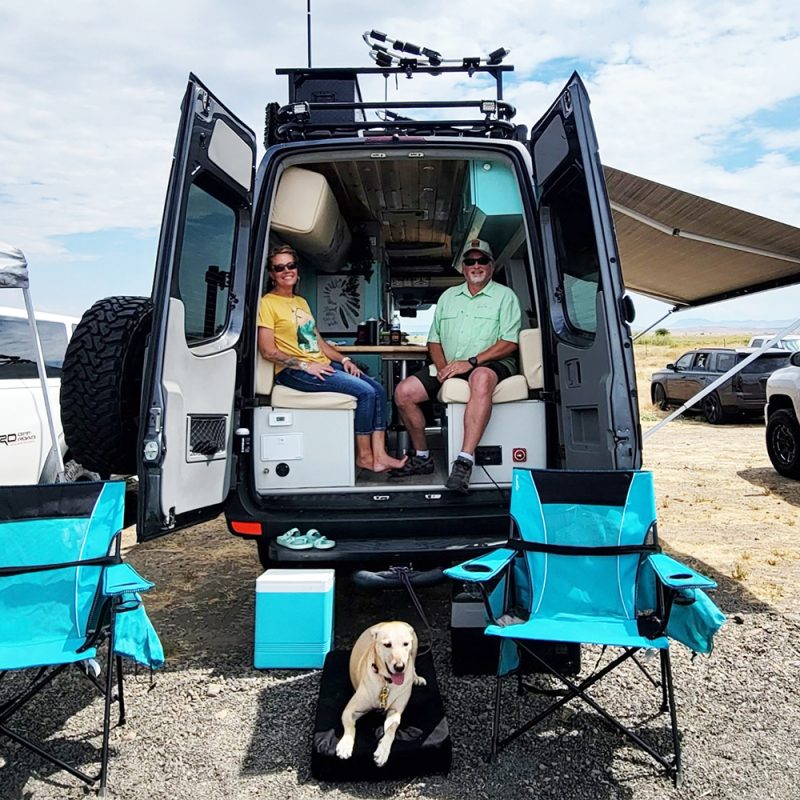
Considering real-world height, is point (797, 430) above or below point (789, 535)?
above

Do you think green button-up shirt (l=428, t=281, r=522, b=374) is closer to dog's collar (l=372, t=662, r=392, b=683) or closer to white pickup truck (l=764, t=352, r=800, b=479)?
dog's collar (l=372, t=662, r=392, b=683)

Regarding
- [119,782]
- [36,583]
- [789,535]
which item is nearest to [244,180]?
[36,583]

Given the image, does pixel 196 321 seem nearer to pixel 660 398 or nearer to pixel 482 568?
pixel 482 568

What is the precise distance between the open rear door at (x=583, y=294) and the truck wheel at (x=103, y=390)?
1908 millimetres

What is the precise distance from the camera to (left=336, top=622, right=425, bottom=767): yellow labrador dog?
7.72 feet

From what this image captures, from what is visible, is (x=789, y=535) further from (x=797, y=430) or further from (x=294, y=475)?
(x=294, y=475)

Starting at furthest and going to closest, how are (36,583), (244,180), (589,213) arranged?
(244,180)
(589,213)
(36,583)

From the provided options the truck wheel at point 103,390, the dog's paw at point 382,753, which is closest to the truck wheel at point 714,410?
the truck wheel at point 103,390

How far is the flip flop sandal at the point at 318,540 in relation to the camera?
3.23m

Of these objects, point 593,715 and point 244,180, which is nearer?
point 593,715

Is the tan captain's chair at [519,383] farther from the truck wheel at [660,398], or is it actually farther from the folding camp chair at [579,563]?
the truck wheel at [660,398]

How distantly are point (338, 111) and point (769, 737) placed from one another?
3.65 metres

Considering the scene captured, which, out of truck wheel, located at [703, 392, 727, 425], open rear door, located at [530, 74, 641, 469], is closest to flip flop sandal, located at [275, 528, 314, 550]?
open rear door, located at [530, 74, 641, 469]

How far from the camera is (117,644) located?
97.8 inches
